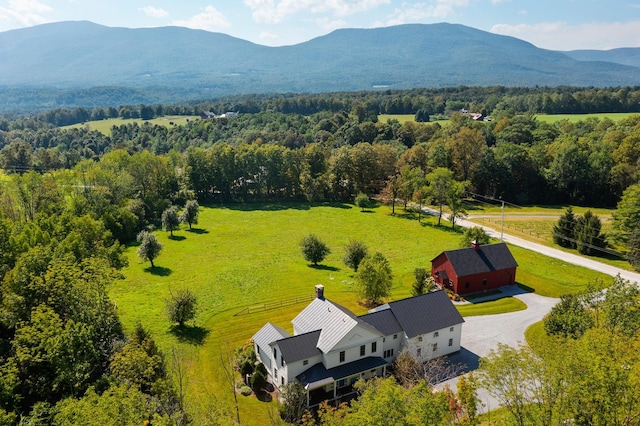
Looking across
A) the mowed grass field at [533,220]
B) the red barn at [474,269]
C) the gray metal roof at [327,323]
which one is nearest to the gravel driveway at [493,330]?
the red barn at [474,269]

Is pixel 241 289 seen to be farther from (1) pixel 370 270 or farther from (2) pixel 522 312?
(2) pixel 522 312

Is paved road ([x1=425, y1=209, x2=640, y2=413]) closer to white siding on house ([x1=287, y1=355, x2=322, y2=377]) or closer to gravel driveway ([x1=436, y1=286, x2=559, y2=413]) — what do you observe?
gravel driveway ([x1=436, y1=286, x2=559, y2=413])

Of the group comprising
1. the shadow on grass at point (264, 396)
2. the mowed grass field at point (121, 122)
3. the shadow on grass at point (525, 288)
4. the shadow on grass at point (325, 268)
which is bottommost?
the shadow on grass at point (325, 268)

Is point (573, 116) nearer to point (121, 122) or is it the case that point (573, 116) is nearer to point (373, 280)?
point (373, 280)

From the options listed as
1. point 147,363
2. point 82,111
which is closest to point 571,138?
point 147,363

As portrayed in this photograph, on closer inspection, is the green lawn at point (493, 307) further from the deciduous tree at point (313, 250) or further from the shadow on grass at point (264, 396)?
the shadow on grass at point (264, 396)

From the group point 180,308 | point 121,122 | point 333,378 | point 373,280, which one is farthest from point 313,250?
point 121,122
